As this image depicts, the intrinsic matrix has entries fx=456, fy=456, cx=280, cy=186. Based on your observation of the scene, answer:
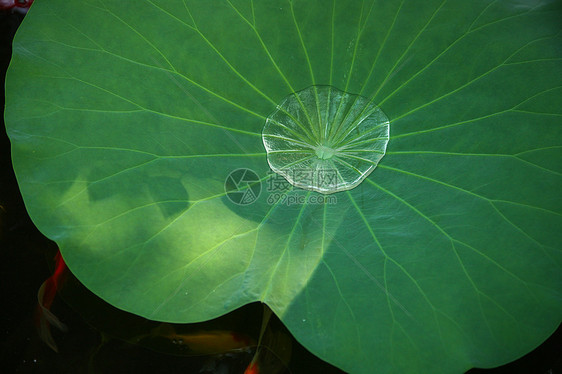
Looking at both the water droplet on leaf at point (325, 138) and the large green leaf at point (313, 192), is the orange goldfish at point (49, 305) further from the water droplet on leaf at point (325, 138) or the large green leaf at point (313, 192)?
the water droplet on leaf at point (325, 138)

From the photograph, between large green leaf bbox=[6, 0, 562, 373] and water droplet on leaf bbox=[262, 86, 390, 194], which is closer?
large green leaf bbox=[6, 0, 562, 373]

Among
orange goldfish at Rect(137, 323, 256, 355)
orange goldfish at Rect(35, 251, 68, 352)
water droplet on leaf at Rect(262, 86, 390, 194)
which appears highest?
water droplet on leaf at Rect(262, 86, 390, 194)

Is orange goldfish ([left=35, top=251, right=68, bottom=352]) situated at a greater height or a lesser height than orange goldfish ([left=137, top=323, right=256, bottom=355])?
greater

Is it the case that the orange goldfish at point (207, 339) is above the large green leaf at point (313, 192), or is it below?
below

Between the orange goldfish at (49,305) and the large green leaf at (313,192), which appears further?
the orange goldfish at (49,305)

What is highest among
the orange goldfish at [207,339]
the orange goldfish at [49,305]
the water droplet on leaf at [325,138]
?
the water droplet on leaf at [325,138]

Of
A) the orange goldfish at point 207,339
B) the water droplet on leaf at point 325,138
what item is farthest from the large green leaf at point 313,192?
the orange goldfish at point 207,339

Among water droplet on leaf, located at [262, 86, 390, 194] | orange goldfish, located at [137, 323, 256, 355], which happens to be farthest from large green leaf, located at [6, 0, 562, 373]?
orange goldfish, located at [137, 323, 256, 355]

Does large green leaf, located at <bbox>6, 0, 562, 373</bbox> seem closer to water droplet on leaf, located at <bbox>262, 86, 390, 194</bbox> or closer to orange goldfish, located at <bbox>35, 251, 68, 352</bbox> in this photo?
water droplet on leaf, located at <bbox>262, 86, 390, 194</bbox>
